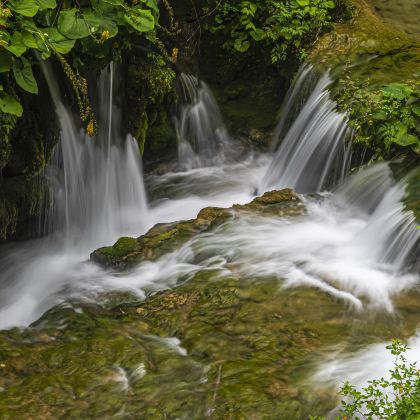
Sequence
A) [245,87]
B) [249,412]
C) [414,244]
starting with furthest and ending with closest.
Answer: [245,87] < [414,244] < [249,412]

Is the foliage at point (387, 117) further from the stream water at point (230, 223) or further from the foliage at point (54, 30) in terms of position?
the foliage at point (54, 30)

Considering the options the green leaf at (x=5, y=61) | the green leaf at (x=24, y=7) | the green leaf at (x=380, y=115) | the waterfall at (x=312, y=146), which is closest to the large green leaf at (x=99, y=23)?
the green leaf at (x=24, y=7)

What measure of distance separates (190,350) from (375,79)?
401cm

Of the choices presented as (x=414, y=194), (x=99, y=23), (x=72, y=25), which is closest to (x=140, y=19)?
(x=99, y=23)

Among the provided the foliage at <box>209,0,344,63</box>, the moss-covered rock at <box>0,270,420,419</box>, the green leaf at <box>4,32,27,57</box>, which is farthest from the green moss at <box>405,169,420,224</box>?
the green leaf at <box>4,32,27,57</box>

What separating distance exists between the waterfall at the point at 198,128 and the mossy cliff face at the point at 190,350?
3.16 m

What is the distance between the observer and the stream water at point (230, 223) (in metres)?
4.72

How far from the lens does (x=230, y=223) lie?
17.7 ft

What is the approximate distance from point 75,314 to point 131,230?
222 centimetres

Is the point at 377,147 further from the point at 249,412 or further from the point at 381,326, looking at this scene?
the point at 249,412

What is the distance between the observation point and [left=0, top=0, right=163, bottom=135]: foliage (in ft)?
13.0

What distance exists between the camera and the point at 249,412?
327 centimetres

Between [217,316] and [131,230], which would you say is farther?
[131,230]

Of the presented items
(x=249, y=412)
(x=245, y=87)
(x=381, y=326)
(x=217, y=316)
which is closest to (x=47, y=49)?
(x=217, y=316)
